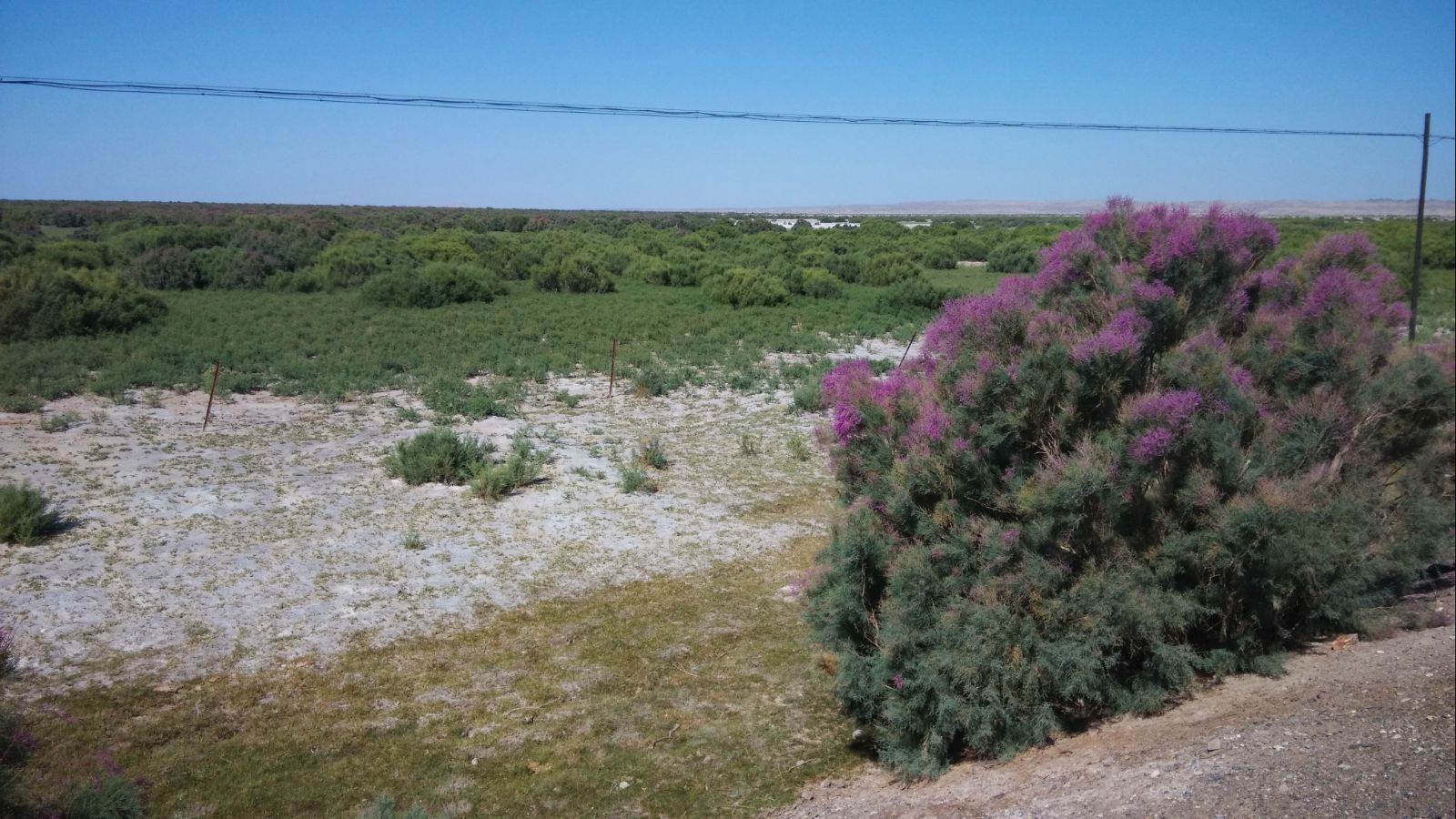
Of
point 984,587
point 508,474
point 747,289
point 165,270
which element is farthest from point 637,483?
point 165,270

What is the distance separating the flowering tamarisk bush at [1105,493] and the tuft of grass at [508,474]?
224 inches

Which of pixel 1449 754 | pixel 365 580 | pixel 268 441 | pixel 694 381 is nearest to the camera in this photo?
pixel 1449 754

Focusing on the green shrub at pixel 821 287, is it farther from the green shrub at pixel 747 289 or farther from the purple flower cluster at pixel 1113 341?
the purple flower cluster at pixel 1113 341

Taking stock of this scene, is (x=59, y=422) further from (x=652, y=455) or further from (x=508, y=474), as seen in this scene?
(x=652, y=455)

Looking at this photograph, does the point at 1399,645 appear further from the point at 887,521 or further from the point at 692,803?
the point at 692,803

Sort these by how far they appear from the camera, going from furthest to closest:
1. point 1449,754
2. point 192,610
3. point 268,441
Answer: point 268,441, point 192,610, point 1449,754

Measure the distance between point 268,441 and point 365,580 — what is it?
5.71 metres

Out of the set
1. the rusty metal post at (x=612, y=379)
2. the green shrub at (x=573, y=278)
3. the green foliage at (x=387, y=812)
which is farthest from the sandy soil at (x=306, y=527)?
the green shrub at (x=573, y=278)

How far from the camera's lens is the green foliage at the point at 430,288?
2948 centimetres

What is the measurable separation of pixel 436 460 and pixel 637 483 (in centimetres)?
257

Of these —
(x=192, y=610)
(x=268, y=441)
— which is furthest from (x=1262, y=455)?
(x=268, y=441)

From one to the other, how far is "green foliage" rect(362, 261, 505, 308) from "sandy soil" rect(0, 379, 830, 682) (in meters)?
13.8

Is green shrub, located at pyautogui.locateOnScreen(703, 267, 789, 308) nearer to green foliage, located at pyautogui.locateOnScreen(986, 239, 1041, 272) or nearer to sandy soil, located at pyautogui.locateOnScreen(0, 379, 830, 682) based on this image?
green foliage, located at pyautogui.locateOnScreen(986, 239, 1041, 272)

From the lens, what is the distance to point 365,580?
9227mm
